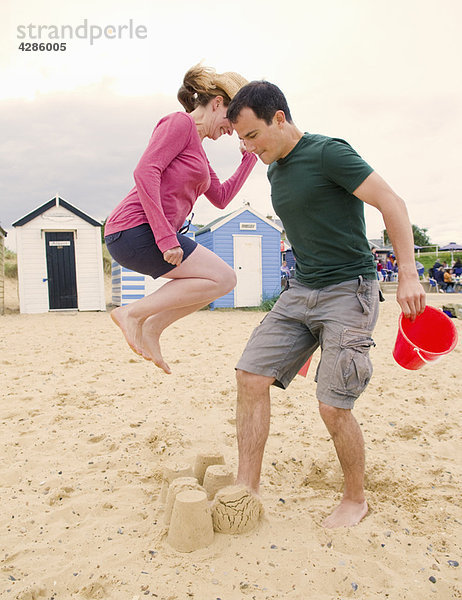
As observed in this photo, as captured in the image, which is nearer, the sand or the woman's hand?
the sand

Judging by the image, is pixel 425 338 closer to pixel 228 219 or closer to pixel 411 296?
pixel 411 296

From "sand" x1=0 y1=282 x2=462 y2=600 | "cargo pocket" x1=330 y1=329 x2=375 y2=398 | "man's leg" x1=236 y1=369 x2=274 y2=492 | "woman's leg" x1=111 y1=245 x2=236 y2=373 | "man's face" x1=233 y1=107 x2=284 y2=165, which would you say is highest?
"man's face" x1=233 y1=107 x2=284 y2=165

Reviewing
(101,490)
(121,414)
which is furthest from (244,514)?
(121,414)

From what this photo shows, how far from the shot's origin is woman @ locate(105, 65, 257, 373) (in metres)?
2.64

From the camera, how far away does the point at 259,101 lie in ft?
8.59

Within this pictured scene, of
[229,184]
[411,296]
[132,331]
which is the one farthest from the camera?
[229,184]

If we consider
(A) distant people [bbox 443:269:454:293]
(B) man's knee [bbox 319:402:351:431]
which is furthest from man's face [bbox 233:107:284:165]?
(A) distant people [bbox 443:269:454:293]

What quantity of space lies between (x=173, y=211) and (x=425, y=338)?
1779 millimetres

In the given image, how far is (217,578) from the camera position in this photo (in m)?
2.32

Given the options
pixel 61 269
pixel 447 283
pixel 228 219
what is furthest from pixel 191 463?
pixel 447 283

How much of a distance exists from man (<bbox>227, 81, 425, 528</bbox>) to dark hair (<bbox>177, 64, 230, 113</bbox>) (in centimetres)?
25

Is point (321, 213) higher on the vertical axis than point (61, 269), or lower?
higher

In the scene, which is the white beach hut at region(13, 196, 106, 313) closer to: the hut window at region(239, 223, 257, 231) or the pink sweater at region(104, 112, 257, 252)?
the hut window at region(239, 223, 257, 231)

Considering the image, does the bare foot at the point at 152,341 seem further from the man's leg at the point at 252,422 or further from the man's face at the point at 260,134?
the man's face at the point at 260,134
